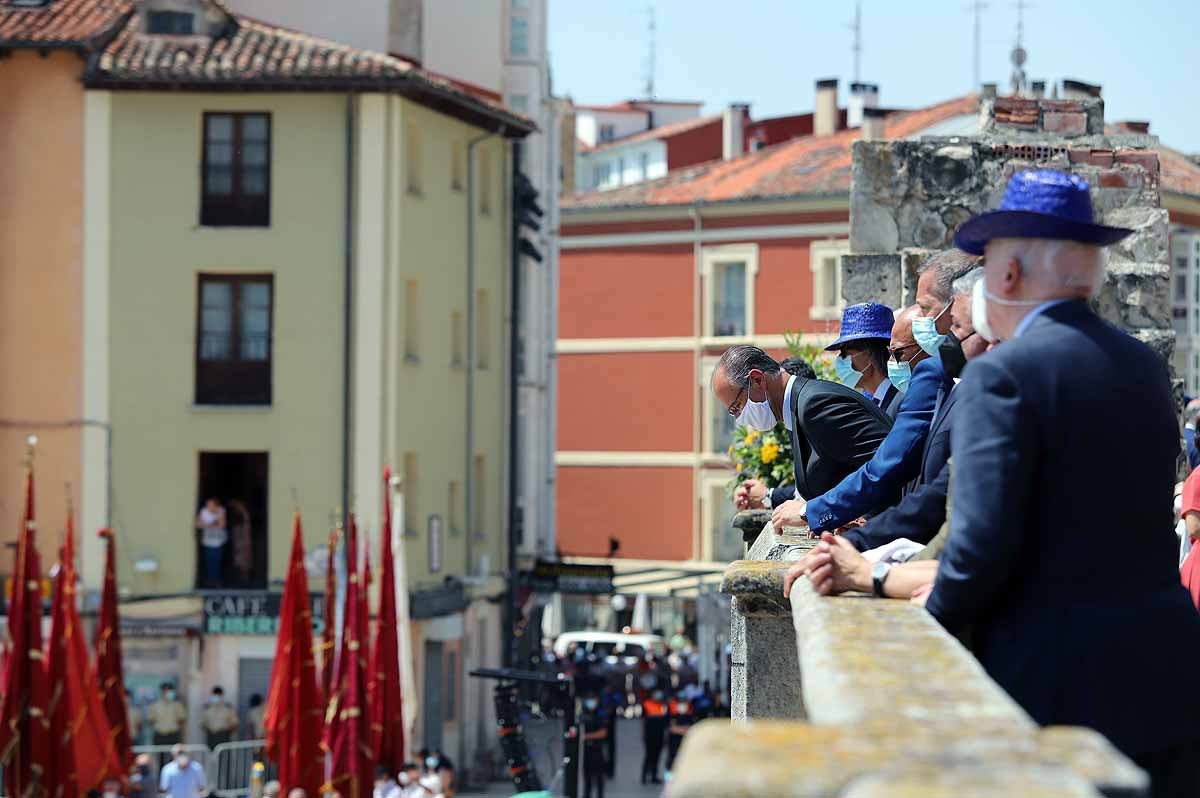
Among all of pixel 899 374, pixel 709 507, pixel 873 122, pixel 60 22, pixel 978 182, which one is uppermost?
pixel 873 122

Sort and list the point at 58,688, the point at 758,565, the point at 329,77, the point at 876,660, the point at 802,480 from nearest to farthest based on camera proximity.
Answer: the point at 876,660
the point at 758,565
the point at 802,480
the point at 58,688
the point at 329,77

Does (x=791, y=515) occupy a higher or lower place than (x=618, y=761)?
higher

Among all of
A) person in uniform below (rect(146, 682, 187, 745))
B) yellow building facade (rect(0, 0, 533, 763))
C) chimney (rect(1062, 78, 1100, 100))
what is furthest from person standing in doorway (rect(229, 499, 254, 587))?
chimney (rect(1062, 78, 1100, 100))

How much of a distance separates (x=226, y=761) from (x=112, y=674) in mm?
5050

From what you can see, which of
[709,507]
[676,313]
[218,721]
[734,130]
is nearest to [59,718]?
[218,721]

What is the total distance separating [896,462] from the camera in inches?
255

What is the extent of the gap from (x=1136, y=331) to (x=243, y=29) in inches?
1144

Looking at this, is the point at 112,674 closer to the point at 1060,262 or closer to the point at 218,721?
the point at 218,721

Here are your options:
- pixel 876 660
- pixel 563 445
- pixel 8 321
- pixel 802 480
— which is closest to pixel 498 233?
pixel 8 321

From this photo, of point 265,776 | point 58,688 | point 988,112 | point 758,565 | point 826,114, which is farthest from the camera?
point 826,114

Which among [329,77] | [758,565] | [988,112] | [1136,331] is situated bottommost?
[758,565]

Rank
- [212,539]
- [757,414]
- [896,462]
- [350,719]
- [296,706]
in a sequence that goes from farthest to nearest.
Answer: [212,539] < [350,719] < [296,706] < [757,414] < [896,462]

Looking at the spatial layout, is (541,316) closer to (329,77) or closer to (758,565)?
(329,77)

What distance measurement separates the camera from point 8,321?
122 ft
